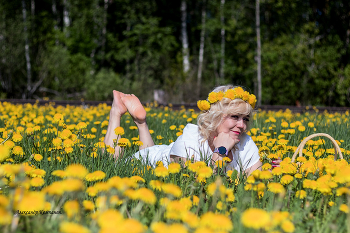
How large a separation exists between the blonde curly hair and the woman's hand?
0.53ft

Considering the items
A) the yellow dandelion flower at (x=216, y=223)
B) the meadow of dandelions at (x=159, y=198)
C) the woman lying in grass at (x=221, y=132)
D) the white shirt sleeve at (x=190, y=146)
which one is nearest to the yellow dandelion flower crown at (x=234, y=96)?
the woman lying in grass at (x=221, y=132)

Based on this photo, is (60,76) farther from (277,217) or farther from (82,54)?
(277,217)

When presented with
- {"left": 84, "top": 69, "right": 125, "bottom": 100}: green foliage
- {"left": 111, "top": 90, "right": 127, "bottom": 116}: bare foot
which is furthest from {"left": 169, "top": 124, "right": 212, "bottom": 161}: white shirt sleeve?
{"left": 84, "top": 69, "right": 125, "bottom": 100}: green foliage

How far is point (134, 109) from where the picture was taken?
3.64m

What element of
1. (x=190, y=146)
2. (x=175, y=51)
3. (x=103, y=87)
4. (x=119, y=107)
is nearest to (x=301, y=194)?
(x=190, y=146)

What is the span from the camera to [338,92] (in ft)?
45.8

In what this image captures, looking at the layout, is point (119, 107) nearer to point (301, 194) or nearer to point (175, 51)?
point (301, 194)

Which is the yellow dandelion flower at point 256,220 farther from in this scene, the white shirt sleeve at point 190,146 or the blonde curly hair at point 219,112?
the blonde curly hair at point 219,112

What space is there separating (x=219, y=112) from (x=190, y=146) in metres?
0.42

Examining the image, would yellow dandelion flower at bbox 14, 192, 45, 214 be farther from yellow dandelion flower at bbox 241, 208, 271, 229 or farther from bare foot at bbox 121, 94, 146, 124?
bare foot at bbox 121, 94, 146, 124

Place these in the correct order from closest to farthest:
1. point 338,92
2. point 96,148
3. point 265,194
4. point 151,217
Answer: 1. point 151,217
2. point 265,194
3. point 96,148
4. point 338,92

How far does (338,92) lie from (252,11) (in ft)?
30.1

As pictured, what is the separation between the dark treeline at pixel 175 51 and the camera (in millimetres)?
15375

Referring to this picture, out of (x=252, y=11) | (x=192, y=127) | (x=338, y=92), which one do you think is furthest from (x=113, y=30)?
(x=192, y=127)
